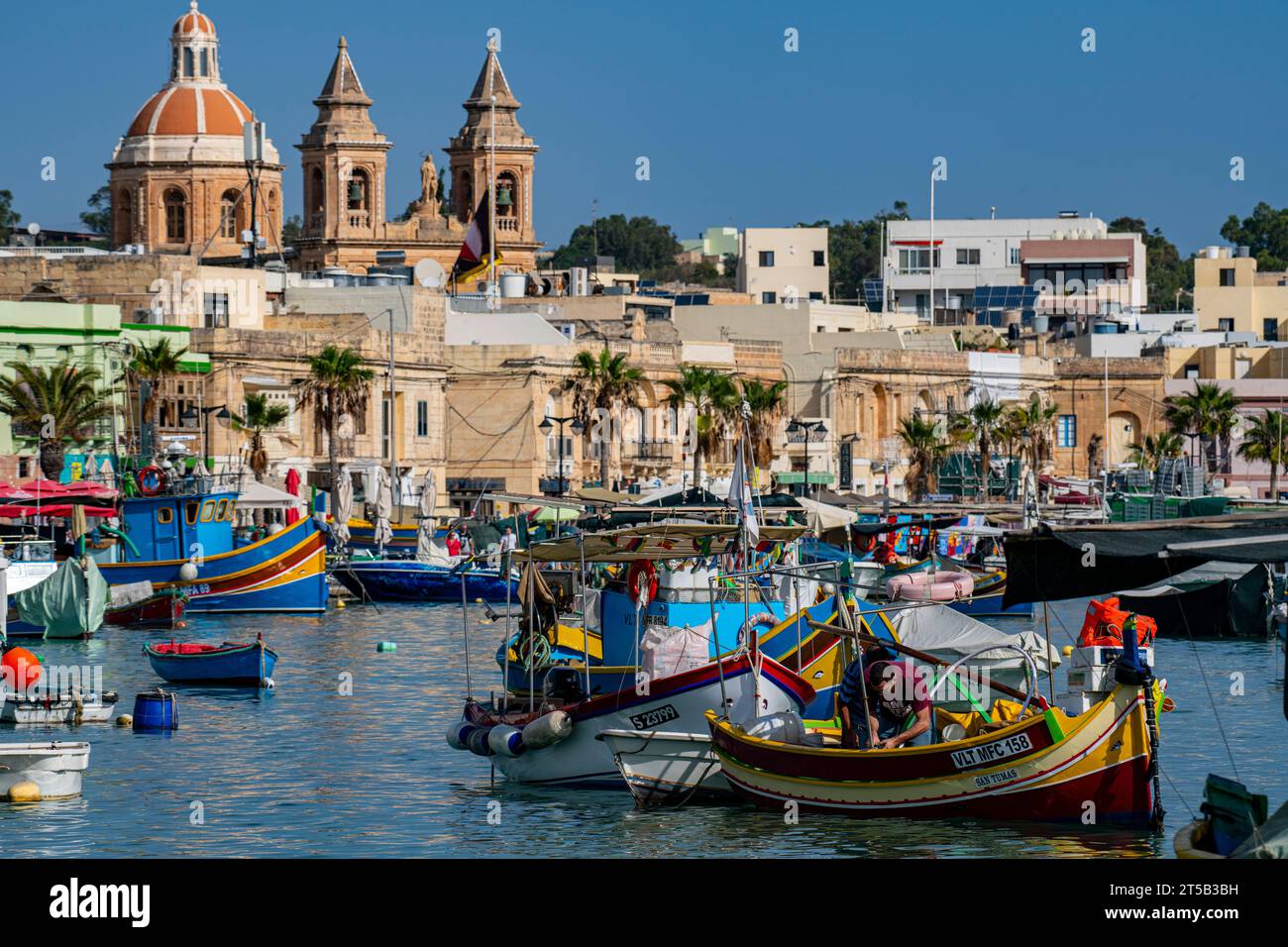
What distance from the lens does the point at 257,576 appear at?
188 feet

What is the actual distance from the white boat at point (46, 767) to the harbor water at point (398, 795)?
23cm

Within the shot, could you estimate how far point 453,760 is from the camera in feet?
106

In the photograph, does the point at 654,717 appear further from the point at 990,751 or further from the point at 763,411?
the point at 763,411

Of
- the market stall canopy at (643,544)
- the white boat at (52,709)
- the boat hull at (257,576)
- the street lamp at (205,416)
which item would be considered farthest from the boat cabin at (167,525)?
the market stall canopy at (643,544)

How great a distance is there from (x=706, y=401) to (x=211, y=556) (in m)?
34.3

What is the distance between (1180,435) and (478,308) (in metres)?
29.2

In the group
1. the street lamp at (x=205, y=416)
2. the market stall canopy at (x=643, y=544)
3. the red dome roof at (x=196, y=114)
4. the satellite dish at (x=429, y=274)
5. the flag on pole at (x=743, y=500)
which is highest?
the red dome roof at (x=196, y=114)

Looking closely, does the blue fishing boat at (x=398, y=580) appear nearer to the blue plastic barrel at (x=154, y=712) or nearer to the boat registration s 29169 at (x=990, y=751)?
the blue plastic barrel at (x=154, y=712)

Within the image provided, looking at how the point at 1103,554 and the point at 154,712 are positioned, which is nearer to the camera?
the point at 1103,554

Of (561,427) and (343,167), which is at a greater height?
(343,167)

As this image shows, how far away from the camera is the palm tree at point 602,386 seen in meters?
81.1

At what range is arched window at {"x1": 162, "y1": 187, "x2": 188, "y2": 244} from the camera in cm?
12338

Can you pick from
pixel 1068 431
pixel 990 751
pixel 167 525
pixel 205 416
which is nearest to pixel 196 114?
pixel 1068 431

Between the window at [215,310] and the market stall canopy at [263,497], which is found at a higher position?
the window at [215,310]
